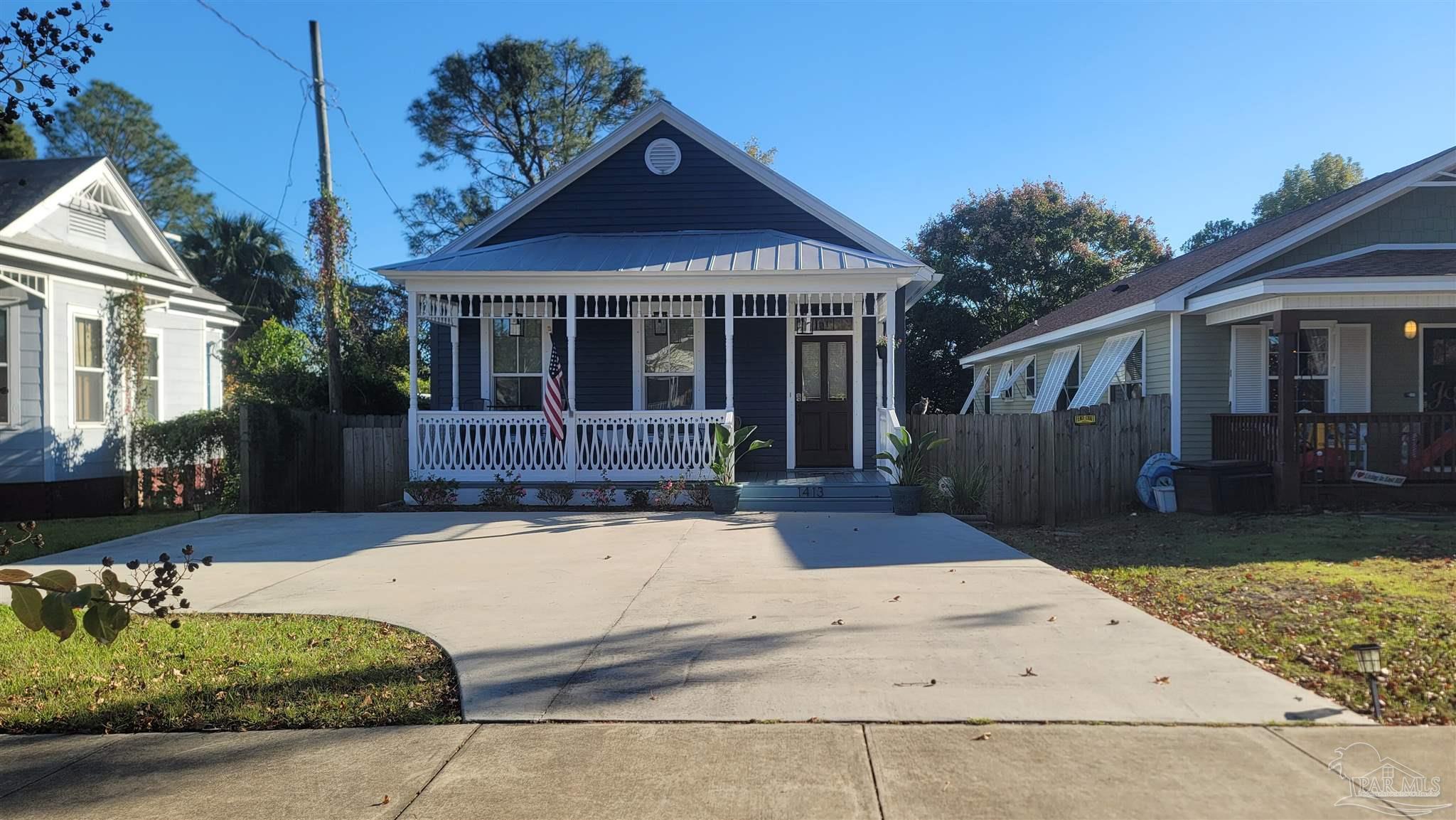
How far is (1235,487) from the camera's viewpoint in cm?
1240

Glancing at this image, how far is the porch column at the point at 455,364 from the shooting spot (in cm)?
1477

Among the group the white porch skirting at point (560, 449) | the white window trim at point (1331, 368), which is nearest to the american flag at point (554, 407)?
the white porch skirting at point (560, 449)

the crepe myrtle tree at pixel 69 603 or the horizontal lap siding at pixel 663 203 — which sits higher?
the horizontal lap siding at pixel 663 203

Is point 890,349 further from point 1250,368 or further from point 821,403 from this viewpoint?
point 1250,368

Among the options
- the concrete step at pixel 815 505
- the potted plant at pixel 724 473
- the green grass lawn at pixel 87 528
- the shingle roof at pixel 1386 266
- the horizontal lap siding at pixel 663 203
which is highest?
the horizontal lap siding at pixel 663 203

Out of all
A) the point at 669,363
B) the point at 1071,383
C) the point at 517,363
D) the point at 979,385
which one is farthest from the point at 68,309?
the point at 979,385

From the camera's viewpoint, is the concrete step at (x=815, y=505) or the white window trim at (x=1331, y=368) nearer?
the concrete step at (x=815, y=505)

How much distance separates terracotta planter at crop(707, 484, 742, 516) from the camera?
12.2 metres

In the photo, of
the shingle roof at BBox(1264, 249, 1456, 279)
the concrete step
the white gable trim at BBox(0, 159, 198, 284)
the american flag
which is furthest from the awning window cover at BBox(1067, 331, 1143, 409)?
the white gable trim at BBox(0, 159, 198, 284)

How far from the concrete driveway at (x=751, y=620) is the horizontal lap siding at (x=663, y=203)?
22.1 feet

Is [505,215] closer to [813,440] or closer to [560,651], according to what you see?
[813,440]

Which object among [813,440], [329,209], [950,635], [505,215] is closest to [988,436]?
[813,440]

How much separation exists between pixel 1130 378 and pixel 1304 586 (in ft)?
32.7

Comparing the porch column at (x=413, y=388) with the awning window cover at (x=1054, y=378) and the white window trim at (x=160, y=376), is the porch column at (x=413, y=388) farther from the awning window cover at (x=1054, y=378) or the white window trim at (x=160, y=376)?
the awning window cover at (x=1054, y=378)
